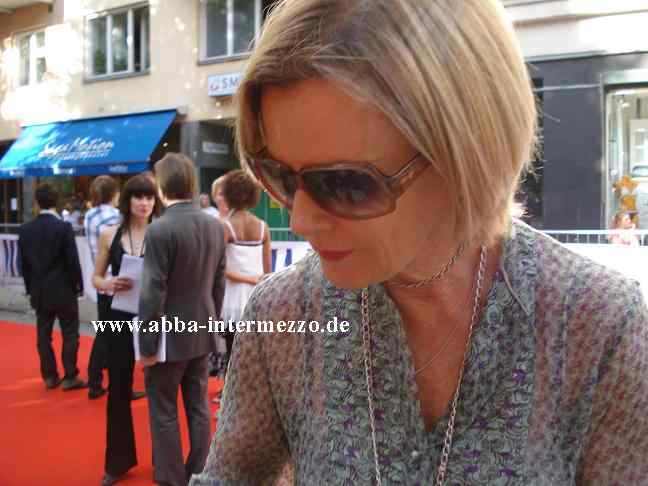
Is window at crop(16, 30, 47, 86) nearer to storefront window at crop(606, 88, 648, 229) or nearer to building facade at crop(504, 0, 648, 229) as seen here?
building facade at crop(504, 0, 648, 229)

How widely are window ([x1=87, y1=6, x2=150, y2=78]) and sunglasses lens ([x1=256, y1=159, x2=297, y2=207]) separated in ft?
48.1

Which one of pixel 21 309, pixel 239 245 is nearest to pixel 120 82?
pixel 21 309

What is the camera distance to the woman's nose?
3.21ft

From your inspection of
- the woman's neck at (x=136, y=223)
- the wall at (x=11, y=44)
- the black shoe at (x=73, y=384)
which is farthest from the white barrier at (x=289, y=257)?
the wall at (x=11, y=44)

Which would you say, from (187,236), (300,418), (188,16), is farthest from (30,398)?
(188,16)

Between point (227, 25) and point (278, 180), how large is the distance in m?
13.4

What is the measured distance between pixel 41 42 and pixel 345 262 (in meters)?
18.0

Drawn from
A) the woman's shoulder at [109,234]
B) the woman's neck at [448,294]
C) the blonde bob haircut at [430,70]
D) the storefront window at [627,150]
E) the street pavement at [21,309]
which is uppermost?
the storefront window at [627,150]

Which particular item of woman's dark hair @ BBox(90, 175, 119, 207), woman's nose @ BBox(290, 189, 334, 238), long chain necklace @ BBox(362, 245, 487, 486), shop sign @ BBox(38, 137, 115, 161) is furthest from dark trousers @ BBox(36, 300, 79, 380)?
shop sign @ BBox(38, 137, 115, 161)

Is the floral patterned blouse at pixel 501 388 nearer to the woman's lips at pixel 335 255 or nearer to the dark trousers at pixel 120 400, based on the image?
the woman's lips at pixel 335 255

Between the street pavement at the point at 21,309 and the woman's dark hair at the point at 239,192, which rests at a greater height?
the woman's dark hair at the point at 239,192

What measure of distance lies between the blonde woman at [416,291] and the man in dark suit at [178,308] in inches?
106

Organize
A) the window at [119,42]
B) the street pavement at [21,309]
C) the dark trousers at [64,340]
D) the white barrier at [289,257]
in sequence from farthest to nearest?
the window at [119,42]
the street pavement at [21,309]
the dark trousers at [64,340]
the white barrier at [289,257]

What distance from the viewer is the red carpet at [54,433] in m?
4.19
